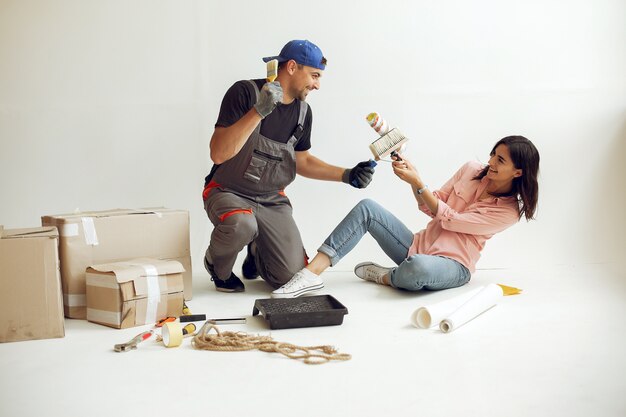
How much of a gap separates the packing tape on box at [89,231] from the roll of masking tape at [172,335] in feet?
2.22

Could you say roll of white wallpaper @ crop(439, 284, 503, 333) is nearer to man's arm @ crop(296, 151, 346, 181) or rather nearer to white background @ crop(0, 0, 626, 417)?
white background @ crop(0, 0, 626, 417)

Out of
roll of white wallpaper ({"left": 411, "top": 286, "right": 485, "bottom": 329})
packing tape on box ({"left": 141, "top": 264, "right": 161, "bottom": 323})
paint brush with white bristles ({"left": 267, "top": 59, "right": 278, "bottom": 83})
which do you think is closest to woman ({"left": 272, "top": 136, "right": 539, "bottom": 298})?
roll of white wallpaper ({"left": 411, "top": 286, "right": 485, "bottom": 329})

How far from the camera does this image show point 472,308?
8.20ft

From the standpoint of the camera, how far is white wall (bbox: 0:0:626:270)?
351cm

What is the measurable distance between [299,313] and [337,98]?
5.37 ft

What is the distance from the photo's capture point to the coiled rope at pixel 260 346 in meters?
2.06

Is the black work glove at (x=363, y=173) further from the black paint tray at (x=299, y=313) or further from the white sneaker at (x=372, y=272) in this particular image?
the black paint tray at (x=299, y=313)

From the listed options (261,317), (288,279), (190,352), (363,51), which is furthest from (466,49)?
(190,352)

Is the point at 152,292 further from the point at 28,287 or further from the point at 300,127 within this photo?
the point at 300,127

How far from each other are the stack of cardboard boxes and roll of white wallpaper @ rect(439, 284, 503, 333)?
106 cm

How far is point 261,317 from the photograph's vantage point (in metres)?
2.61

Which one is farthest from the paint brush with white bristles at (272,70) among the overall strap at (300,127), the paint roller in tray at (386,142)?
the paint roller in tray at (386,142)

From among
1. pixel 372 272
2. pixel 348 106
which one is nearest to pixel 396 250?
pixel 372 272

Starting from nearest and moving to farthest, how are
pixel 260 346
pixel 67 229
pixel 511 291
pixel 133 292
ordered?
pixel 260 346 → pixel 133 292 → pixel 67 229 → pixel 511 291
